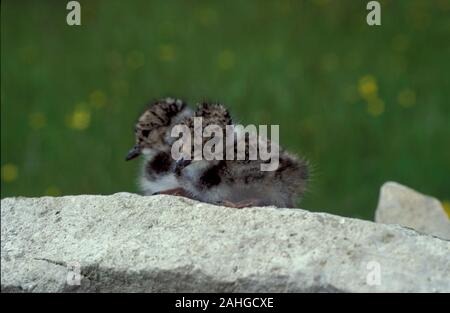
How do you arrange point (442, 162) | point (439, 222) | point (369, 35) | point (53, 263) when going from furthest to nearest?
point (369, 35) < point (442, 162) < point (439, 222) < point (53, 263)

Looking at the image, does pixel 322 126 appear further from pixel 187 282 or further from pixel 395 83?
pixel 187 282

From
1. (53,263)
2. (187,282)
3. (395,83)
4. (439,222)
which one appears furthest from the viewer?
(395,83)

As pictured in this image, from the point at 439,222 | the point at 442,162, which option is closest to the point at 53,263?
the point at 439,222

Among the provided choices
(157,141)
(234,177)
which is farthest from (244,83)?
(234,177)

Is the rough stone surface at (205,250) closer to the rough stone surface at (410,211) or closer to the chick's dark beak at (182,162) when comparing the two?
the chick's dark beak at (182,162)

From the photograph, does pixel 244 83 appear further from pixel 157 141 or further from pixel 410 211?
pixel 157 141

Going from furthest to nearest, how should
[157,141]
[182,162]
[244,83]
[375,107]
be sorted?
[244,83]
[375,107]
[157,141]
[182,162]

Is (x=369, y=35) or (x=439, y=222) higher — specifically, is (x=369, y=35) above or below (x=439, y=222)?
above

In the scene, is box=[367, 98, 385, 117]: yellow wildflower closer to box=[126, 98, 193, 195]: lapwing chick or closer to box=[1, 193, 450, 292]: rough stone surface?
box=[126, 98, 193, 195]: lapwing chick
